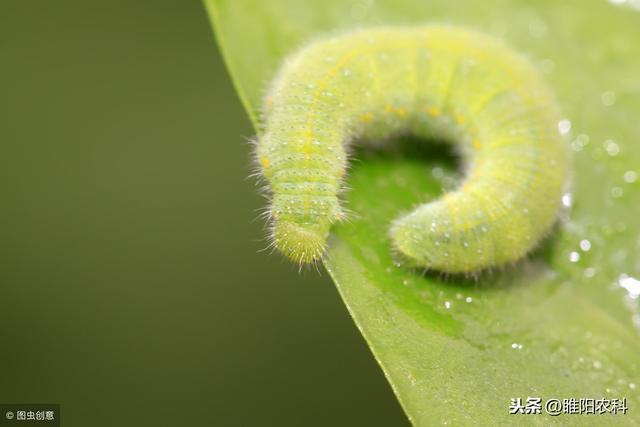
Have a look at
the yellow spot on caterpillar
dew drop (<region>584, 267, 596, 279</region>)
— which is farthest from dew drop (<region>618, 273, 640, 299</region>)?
the yellow spot on caterpillar

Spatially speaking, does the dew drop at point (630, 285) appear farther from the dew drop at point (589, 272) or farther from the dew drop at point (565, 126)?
the dew drop at point (565, 126)

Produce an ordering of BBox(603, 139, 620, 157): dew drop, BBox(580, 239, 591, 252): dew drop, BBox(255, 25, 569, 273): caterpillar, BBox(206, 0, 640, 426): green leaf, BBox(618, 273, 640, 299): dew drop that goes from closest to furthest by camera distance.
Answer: BBox(206, 0, 640, 426): green leaf < BBox(255, 25, 569, 273): caterpillar < BBox(618, 273, 640, 299): dew drop < BBox(580, 239, 591, 252): dew drop < BBox(603, 139, 620, 157): dew drop

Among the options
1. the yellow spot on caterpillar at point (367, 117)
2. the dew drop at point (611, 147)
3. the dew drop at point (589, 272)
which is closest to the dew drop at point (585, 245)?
the dew drop at point (589, 272)

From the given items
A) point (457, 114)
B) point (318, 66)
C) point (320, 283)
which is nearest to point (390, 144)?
point (457, 114)

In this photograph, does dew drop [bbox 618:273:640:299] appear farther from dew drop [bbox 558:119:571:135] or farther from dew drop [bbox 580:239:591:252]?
dew drop [bbox 558:119:571:135]

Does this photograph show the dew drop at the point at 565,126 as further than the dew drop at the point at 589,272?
Yes

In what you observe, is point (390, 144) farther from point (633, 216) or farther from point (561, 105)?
point (633, 216)

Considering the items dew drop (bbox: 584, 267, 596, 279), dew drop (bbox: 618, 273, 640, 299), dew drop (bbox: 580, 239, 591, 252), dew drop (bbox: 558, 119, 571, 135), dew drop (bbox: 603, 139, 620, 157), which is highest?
dew drop (bbox: 558, 119, 571, 135)
